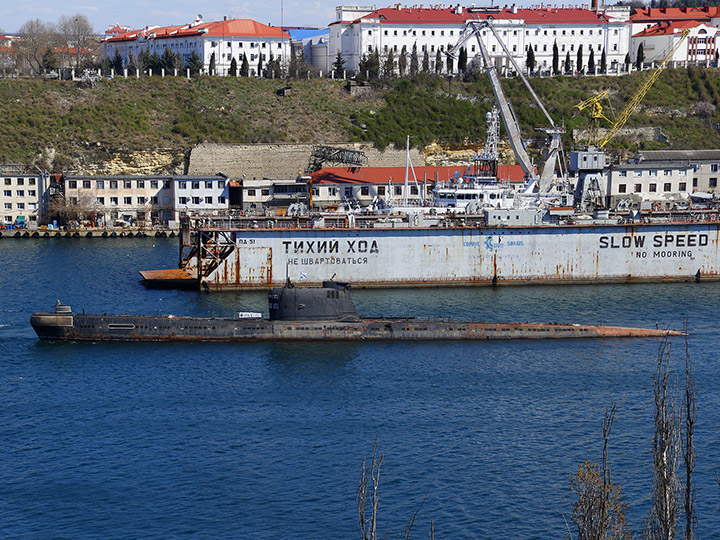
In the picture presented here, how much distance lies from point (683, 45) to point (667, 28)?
339cm

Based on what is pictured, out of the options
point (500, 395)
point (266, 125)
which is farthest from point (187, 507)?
point (266, 125)

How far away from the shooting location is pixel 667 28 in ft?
427

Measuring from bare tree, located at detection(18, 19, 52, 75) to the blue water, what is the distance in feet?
278

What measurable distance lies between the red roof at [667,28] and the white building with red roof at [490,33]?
3651 mm

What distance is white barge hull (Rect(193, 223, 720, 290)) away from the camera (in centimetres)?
6053

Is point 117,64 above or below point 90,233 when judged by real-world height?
above

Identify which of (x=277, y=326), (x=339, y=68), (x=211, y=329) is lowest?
(x=211, y=329)

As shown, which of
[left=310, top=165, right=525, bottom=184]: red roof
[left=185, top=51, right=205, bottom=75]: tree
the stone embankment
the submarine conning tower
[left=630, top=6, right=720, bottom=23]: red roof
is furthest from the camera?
[left=630, top=6, right=720, bottom=23]: red roof

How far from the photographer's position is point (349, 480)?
103ft

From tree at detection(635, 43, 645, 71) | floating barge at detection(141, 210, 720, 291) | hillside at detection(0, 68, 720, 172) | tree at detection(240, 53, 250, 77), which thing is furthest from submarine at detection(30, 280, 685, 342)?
tree at detection(635, 43, 645, 71)

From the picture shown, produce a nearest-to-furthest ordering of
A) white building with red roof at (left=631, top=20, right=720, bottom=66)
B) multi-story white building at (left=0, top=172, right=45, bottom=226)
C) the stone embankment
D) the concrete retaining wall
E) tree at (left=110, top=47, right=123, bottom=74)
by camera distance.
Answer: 1. the stone embankment
2. multi-story white building at (left=0, top=172, right=45, bottom=226)
3. the concrete retaining wall
4. tree at (left=110, top=47, right=123, bottom=74)
5. white building with red roof at (left=631, top=20, right=720, bottom=66)

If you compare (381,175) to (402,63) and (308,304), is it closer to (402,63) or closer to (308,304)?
(402,63)

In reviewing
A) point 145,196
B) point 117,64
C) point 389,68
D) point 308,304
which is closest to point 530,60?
point 389,68

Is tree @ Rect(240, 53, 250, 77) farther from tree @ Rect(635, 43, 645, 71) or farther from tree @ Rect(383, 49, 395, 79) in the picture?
tree @ Rect(635, 43, 645, 71)
